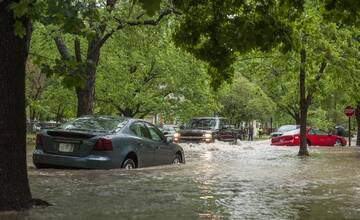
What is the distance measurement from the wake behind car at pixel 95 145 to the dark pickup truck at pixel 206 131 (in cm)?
1578

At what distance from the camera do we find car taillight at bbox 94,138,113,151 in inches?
491

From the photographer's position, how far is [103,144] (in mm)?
12484

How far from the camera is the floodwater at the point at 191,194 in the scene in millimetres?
7961

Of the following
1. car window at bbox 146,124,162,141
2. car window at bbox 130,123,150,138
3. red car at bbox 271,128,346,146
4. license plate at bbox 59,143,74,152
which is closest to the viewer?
license plate at bbox 59,143,74,152

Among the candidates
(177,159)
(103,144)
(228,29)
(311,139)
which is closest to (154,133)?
(177,159)

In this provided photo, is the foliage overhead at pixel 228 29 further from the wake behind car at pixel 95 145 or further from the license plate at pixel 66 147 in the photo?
the license plate at pixel 66 147

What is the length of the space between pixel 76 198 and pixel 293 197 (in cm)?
354

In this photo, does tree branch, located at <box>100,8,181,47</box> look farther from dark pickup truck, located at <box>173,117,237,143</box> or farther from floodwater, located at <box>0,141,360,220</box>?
dark pickup truck, located at <box>173,117,237,143</box>

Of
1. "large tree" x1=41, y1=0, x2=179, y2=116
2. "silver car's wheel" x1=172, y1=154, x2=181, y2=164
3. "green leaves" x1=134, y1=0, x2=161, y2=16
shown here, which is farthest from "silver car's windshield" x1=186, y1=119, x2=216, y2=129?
"green leaves" x1=134, y1=0, x2=161, y2=16

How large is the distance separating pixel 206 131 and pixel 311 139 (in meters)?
10.4

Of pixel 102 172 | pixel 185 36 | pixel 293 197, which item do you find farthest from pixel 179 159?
pixel 293 197

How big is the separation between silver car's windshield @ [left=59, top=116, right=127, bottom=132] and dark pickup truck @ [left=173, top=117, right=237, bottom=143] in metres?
16.0

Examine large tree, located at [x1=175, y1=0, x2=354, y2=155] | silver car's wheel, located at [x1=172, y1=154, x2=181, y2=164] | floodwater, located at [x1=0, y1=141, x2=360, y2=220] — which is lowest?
floodwater, located at [x1=0, y1=141, x2=360, y2=220]

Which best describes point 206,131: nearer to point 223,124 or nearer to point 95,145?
point 223,124
